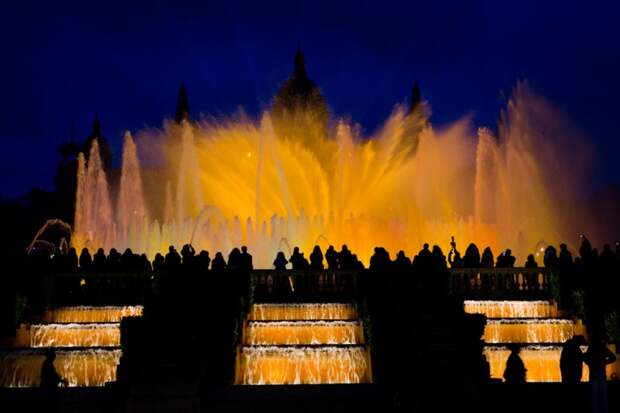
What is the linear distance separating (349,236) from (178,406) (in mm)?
27422

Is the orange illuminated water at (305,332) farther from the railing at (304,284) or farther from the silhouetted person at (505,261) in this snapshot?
the silhouetted person at (505,261)

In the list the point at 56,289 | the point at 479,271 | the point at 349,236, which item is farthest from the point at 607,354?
the point at 349,236

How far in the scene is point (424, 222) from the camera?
44.5 meters

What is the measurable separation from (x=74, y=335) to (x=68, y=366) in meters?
2.38

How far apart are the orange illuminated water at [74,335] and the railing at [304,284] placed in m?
4.11

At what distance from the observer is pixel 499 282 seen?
24609 millimetres

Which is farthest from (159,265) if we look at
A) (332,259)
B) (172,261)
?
(332,259)

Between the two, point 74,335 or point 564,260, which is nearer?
point 74,335

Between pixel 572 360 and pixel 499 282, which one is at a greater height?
pixel 499 282

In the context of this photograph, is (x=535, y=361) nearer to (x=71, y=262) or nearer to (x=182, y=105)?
(x=71, y=262)

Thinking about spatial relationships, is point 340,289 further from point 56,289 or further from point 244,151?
point 244,151

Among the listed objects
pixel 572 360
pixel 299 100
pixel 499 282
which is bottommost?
pixel 572 360

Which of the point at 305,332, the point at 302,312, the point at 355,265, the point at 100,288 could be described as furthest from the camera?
the point at 355,265

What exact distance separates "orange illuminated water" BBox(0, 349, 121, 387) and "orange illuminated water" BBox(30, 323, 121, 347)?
1.82 metres
